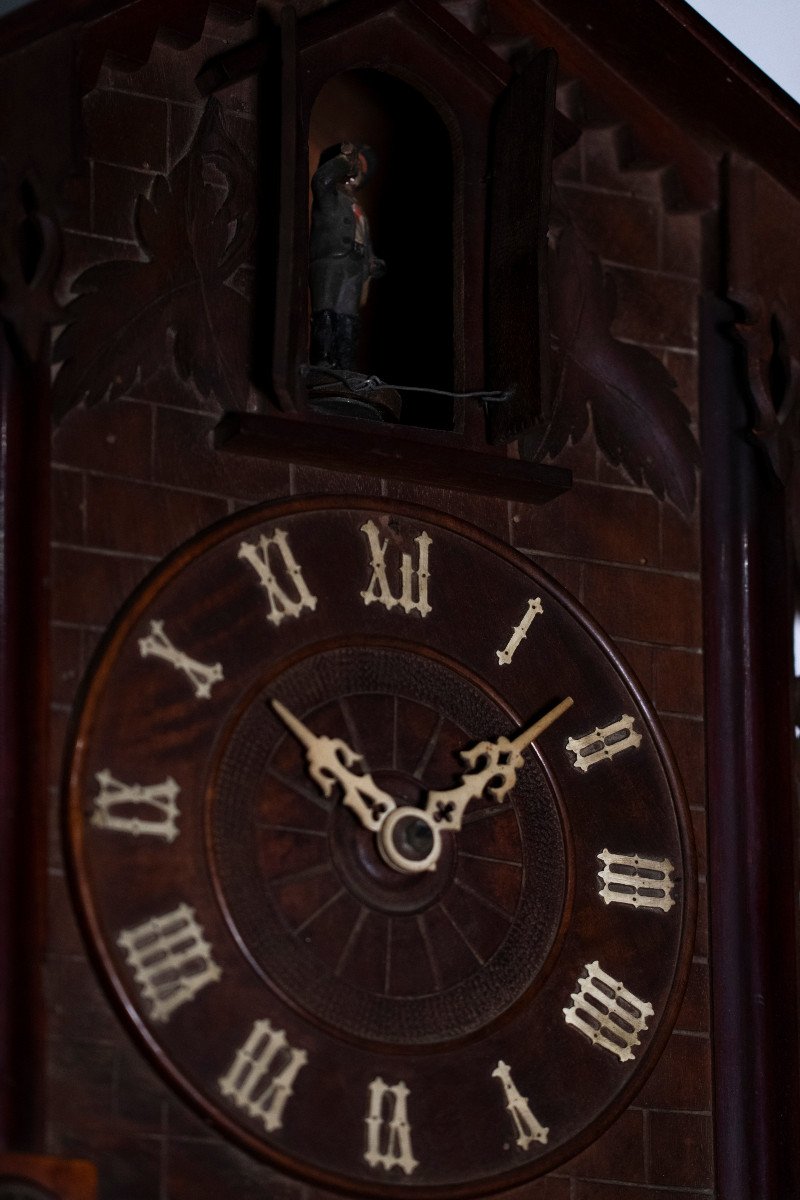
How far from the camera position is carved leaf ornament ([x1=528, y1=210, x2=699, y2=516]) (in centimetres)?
451

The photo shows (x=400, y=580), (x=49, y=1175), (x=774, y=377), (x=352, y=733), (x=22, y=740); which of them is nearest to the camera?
(x=49, y=1175)

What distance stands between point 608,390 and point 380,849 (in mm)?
833

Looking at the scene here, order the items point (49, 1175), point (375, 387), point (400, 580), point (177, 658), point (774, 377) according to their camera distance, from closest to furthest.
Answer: point (49, 1175) < point (177, 658) < point (400, 580) < point (375, 387) < point (774, 377)

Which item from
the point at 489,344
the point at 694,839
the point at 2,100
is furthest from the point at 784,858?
the point at 2,100

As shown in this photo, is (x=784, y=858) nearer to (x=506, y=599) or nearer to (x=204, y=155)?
(x=506, y=599)

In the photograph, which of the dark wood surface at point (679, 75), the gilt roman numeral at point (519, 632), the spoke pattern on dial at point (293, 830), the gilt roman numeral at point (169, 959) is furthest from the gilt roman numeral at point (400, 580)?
the dark wood surface at point (679, 75)

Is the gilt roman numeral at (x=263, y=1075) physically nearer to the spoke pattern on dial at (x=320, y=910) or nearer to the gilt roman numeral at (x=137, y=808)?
the spoke pattern on dial at (x=320, y=910)

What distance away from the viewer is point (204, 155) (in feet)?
14.1

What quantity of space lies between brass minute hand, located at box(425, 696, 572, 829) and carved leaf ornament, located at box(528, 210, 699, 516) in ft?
1.54

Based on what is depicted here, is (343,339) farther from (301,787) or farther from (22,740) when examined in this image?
(22,740)

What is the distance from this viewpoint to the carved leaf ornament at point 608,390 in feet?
14.8

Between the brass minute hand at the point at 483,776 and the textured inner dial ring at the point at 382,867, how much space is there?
20 mm

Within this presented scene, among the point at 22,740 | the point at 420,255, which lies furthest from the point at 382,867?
the point at 420,255

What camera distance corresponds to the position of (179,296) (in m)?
4.22
